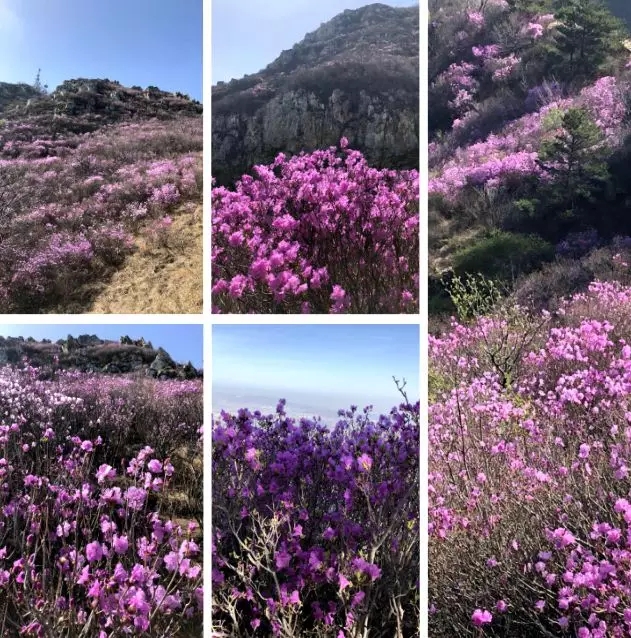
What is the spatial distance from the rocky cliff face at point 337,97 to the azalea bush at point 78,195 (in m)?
0.15

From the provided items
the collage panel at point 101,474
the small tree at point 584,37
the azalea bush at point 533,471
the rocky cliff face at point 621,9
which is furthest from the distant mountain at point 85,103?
the rocky cliff face at point 621,9

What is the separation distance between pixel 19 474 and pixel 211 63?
1.69 m

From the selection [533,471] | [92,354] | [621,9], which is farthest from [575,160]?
[92,354]

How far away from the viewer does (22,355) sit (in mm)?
2162

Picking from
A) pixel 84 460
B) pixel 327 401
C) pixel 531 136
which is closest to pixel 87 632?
pixel 84 460

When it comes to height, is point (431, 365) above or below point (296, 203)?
below

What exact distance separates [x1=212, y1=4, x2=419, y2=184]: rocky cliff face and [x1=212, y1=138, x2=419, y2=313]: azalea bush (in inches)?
2.8

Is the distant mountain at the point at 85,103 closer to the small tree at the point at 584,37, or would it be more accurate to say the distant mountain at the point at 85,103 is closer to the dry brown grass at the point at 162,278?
the dry brown grass at the point at 162,278

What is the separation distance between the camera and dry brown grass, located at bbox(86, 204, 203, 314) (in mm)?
2146

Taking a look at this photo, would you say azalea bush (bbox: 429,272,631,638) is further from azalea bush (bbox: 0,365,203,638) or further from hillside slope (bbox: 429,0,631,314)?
azalea bush (bbox: 0,365,203,638)

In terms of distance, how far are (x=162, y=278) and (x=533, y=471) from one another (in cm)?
156

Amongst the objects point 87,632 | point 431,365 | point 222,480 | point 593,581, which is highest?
point 431,365

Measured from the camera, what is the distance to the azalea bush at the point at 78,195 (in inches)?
84.0

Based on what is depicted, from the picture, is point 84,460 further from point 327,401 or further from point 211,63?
point 211,63
